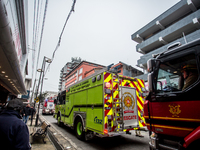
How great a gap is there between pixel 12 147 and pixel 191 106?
2.93m

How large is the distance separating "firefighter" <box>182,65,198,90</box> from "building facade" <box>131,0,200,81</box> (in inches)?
569

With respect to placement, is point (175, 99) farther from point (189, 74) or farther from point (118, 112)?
point (118, 112)

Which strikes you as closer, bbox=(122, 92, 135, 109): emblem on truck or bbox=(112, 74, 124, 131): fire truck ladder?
bbox=(112, 74, 124, 131): fire truck ladder

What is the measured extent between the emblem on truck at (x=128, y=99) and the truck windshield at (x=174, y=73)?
2203mm

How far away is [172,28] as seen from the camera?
18078 millimetres

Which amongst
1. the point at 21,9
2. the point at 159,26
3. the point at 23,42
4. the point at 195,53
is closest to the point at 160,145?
the point at 195,53

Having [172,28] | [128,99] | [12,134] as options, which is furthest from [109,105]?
[172,28]

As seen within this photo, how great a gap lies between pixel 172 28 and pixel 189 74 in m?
20.2

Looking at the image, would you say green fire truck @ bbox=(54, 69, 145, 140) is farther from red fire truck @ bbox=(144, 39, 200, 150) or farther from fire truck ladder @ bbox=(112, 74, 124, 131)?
red fire truck @ bbox=(144, 39, 200, 150)

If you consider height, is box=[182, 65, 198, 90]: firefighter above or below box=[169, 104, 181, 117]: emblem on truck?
above

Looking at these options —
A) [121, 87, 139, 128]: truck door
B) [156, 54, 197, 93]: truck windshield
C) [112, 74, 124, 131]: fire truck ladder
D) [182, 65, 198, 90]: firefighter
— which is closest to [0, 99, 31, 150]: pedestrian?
[156, 54, 197, 93]: truck windshield

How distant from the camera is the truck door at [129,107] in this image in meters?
4.58

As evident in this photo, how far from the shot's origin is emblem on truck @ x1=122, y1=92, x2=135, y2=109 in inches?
186

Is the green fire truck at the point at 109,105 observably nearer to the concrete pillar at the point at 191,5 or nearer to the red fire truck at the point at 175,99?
the red fire truck at the point at 175,99
